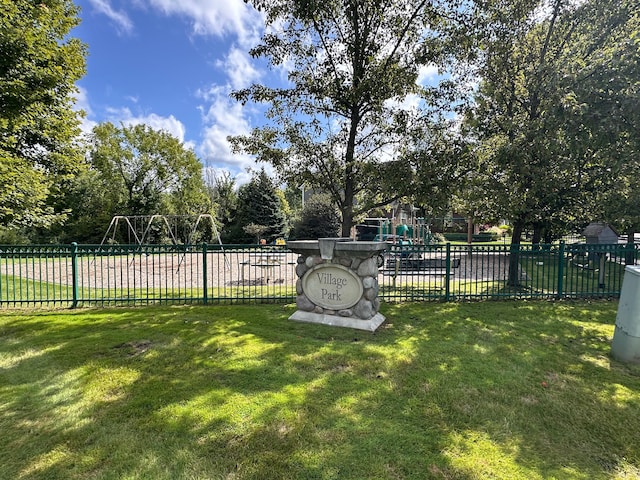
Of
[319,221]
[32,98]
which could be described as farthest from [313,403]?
[319,221]

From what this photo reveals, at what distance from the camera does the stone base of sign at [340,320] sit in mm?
5406

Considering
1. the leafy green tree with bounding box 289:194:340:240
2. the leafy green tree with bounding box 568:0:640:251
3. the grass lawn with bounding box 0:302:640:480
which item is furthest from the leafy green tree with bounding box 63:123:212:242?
the leafy green tree with bounding box 568:0:640:251

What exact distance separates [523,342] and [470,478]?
3.29 meters

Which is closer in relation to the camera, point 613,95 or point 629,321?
point 629,321

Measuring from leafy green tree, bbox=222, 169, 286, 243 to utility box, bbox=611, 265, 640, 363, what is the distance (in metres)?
25.6

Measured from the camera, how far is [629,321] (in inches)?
164

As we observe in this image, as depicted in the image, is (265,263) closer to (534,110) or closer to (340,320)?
(340,320)

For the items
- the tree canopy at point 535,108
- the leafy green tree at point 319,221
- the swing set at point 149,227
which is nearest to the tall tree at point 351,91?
the tree canopy at point 535,108

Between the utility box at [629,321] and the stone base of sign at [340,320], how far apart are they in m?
3.08

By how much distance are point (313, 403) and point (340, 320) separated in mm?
2423

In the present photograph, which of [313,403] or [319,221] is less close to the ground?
[319,221]

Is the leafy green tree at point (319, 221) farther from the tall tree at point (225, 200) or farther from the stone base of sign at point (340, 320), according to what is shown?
the stone base of sign at point (340, 320)

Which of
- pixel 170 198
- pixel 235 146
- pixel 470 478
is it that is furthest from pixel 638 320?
pixel 170 198

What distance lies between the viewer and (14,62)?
6883mm
